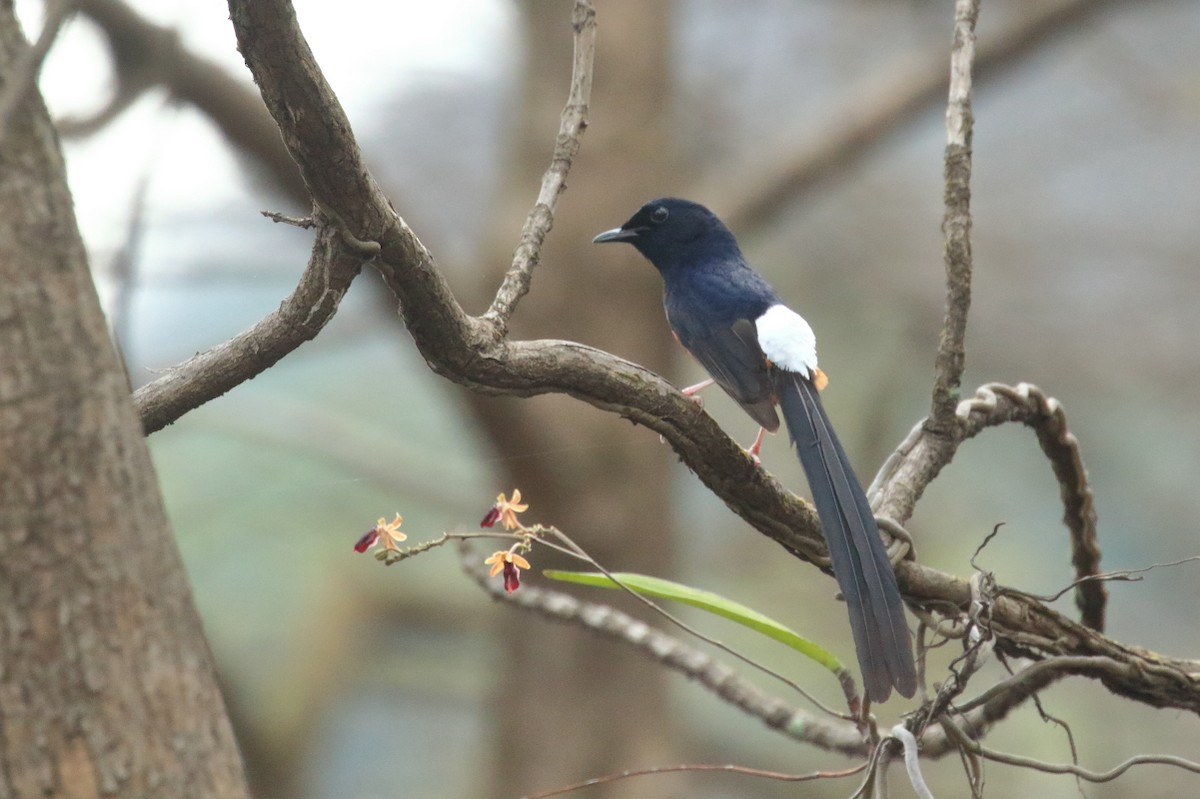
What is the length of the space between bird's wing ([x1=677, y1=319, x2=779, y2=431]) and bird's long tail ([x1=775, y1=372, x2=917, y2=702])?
1.94ft

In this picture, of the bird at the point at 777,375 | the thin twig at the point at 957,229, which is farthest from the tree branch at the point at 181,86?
the thin twig at the point at 957,229

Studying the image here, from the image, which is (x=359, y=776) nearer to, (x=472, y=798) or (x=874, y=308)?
(x=472, y=798)

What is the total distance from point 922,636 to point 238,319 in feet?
14.5

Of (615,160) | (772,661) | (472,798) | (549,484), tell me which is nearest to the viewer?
(549,484)

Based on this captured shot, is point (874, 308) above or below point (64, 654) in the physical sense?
above

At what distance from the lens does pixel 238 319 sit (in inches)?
217

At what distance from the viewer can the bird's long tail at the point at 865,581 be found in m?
1.59

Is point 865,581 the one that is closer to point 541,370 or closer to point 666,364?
point 541,370

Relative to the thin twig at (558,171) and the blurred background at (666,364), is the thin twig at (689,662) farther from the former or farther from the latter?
the blurred background at (666,364)

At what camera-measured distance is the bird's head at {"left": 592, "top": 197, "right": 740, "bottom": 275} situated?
3.36 metres

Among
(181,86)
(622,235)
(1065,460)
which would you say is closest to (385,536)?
(1065,460)

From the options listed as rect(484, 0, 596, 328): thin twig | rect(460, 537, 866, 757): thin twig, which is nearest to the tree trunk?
rect(484, 0, 596, 328): thin twig

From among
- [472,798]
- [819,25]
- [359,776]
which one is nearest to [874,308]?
[819,25]

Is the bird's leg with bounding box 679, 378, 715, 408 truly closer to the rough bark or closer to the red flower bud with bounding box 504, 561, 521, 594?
the red flower bud with bounding box 504, 561, 521, 594
